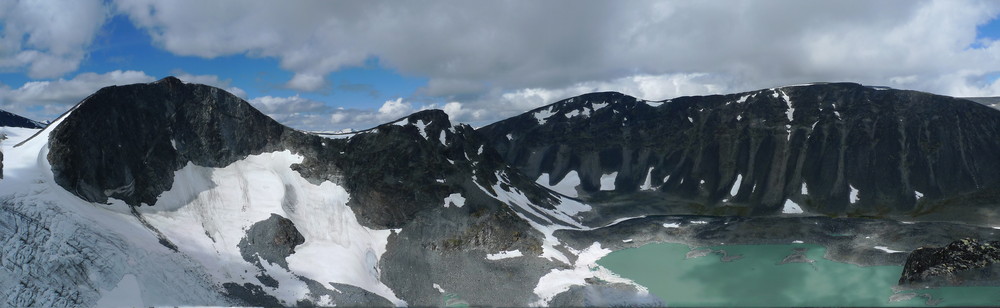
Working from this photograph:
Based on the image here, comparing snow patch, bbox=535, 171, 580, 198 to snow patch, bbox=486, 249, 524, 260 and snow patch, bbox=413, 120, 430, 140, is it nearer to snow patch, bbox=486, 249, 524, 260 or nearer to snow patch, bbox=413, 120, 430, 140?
snow patch, bbox=413, 120, 430, 140

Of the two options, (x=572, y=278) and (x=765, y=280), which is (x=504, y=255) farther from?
(x=765, y=280)

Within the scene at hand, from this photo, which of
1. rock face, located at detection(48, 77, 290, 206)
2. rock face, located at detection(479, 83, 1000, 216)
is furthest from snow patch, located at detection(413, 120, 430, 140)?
rock face, located at detection(479, 83, 1000, 216)

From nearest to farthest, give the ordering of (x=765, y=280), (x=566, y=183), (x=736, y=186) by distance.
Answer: (x=765, y=280)
(x=736, y=186)
(x=566, y=183)

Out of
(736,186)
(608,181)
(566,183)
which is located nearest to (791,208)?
(736,186)

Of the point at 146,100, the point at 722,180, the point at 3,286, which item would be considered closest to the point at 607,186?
the point at 722,180

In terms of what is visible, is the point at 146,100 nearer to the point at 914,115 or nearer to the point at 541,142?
the point at 541,142
